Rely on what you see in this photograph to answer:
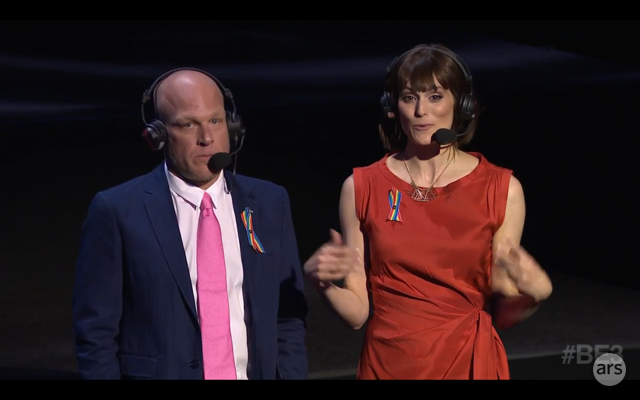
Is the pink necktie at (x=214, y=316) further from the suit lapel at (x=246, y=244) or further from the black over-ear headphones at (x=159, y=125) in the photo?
the black over-ear headphones at (x=159, y=125)

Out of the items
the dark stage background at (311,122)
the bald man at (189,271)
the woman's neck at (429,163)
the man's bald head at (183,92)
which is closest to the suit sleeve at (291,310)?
the bald man at (189,271)

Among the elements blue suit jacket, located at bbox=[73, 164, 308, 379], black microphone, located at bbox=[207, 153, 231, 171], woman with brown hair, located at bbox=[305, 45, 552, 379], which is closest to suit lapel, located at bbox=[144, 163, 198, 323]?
blue suit jacket, located at bbox=[73, 164, 308, 379]

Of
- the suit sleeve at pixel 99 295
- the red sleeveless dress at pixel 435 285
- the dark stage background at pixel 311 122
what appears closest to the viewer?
the suit sleeve at pixel 99 295

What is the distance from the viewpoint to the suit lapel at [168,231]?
2320mm

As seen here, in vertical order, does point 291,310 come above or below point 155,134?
below

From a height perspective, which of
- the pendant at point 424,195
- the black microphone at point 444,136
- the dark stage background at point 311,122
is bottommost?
the pendant at point 424,195

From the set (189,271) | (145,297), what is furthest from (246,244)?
(145,297)

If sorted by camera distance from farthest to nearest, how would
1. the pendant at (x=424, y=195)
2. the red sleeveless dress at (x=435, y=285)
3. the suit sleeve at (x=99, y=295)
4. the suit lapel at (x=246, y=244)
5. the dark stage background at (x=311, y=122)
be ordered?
1. the dark stage background at (x=311, y=122)
2. the pendant at (x=424, y=195)
3. the red sleeveless dress at (x=435, y=285)
4. the suit lapel at (x=246, y=244)
5. the suit sleeve at (x=99, y=295)

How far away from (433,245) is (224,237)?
60 centimetres

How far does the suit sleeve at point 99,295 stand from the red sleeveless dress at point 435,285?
2.41 feet

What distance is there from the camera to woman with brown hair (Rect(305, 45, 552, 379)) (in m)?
2.59

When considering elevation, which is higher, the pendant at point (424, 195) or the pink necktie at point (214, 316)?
the pendant at point (424, 195)

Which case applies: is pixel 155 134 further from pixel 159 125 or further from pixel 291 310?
pixel 291 310

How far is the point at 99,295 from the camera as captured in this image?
2297mm
